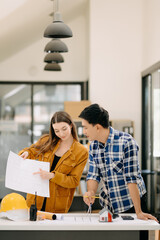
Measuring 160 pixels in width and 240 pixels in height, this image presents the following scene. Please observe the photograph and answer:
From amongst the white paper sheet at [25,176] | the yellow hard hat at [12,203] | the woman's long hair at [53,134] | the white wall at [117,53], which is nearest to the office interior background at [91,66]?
the white wall at [117,53]

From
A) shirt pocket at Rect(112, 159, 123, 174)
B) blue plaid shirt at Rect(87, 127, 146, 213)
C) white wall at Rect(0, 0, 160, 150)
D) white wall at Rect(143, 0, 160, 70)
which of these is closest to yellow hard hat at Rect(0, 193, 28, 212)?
blue plaid shirt at Rect(87, 127, 146, 213)

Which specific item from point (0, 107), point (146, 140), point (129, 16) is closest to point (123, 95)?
point (146, 140)

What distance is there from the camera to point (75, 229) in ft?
8.35

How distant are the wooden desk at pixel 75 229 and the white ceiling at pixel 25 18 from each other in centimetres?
433

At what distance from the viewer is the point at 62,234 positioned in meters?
2.60

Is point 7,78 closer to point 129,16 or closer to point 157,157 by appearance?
point 129,16

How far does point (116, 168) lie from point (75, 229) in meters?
0.46

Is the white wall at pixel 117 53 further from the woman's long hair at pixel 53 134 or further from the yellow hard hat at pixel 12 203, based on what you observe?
the yellow hard hat at pixel 12 203

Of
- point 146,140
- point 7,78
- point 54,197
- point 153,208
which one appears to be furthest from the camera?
point 7,78

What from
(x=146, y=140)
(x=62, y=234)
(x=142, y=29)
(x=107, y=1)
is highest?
(x=107, y=1)

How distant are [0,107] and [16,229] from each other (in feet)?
24.6

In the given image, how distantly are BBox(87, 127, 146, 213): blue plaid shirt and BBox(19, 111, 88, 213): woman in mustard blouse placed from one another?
0.25 m

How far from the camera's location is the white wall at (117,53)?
8.49 meters

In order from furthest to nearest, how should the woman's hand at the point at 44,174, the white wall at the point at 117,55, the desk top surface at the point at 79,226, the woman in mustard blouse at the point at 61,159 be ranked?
the white wall at the point at 117,55 < the woman in mustard blouse at the point at 61,159 < the woman's hand at the point at 44,174 < the desk top surface at the point at 79,226
